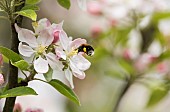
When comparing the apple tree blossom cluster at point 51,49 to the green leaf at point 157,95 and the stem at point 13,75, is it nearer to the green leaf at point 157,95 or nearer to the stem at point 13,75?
the stem at point 13,75

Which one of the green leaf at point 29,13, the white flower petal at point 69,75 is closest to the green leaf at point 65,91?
the white flower petal at point 69,75

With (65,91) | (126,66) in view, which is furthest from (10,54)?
(126,66)

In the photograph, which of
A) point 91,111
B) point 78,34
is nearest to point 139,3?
point 91,111

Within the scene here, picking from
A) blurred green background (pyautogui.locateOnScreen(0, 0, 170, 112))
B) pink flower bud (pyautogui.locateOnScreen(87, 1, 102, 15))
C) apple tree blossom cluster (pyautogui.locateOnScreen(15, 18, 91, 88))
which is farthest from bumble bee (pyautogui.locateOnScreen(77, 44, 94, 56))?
pink flower bud (pyautogui.locateOnScreen(87, 1, 102, 15))

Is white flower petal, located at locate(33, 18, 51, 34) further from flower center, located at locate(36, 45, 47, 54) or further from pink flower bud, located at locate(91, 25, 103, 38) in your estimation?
pink flower bud, located at locate(91, 25, 103, 38)

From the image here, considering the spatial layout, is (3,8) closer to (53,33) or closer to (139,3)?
(53,33)

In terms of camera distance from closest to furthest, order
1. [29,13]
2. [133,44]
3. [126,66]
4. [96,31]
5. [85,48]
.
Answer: [29,13] < [85,48] < [126,66] < [96,31] < [133,44]

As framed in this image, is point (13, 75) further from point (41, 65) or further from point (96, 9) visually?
point (96, 9)

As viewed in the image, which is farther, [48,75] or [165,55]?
[165,55]
